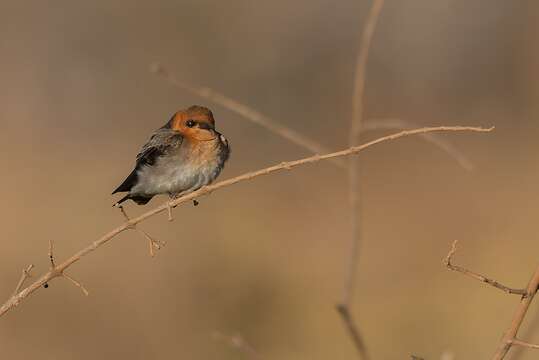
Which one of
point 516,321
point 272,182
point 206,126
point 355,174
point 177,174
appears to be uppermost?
point 272,182

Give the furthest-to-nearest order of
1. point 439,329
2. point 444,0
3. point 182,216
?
point 444,0, point 182,216, point 439,329

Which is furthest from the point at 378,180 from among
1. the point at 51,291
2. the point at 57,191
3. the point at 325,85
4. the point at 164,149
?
the point at 164,149

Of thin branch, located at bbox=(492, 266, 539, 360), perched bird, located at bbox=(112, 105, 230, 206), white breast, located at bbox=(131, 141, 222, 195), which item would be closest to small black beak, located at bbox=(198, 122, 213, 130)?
perched bird, located at bbox=(112, 105, 230, 206)

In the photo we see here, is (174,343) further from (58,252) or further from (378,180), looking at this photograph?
(378,180)

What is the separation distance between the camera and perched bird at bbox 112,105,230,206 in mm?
4668

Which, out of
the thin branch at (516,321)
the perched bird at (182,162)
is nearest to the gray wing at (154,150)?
the perched bird at (182,162)

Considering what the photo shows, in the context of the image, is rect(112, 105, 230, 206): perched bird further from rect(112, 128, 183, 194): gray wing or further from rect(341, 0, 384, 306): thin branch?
rect(341, 0, 384, 306): thin branch

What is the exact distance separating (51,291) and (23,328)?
2.89 feet

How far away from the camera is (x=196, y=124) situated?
470 cm

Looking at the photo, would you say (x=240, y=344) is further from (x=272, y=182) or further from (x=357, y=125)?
(x=272, y=182)

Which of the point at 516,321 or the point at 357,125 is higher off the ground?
the point at 357,125

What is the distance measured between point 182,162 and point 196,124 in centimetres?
19

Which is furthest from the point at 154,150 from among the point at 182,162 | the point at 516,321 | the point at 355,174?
the point at 516,321

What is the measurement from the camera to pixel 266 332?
8.62 m
